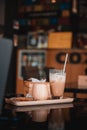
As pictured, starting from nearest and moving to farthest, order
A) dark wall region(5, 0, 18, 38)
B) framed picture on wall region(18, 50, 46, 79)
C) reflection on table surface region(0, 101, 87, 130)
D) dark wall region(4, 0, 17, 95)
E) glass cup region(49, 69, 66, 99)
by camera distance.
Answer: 1. reflection on table surface region(0, 101, 87, 130)
2. glass cup region(49, 69, 66, 99)
3. framed picture on wall region(18, 50, 46, 79)
4. dark wall region(4, 0, 17, 95)
5. dark wall region(5, 0, 18, 38)

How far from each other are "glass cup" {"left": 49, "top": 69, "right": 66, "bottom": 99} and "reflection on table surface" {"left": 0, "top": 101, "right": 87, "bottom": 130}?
127mm

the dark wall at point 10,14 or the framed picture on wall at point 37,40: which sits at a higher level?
the dark wall at point 10,14

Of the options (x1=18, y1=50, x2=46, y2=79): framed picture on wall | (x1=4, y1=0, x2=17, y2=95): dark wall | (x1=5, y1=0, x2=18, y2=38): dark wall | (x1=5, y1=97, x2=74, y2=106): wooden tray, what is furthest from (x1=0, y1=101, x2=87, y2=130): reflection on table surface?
(x1=5, y1=0, x2=18, y2=38): dark wall

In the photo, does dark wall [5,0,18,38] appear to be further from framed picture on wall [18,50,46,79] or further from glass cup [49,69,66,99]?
glass cup [49,69,66,99]

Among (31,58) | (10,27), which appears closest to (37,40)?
(31,58)

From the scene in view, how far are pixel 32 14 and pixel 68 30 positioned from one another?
82cm

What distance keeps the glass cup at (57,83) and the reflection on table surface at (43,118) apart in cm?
13

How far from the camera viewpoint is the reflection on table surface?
3.00ft

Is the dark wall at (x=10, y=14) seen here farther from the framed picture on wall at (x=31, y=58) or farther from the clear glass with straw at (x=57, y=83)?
the clear glass with straw at (x=57, y=83)

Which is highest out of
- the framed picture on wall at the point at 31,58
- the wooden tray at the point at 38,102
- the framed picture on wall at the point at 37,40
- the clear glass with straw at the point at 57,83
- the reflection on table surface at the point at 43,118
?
the framed picture on wall at the point at 37,40

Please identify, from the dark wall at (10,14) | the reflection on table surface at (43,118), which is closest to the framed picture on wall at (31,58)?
the dark wall at (10,14)

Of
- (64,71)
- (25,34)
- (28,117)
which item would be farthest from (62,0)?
(28,117)

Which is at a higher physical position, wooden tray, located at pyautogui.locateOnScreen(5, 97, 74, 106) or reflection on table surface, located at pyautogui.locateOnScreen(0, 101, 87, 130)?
wooden tray, located at pyautogui.locateOnScreen(5, 97, 74, 106)

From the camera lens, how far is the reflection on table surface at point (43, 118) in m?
0.91
